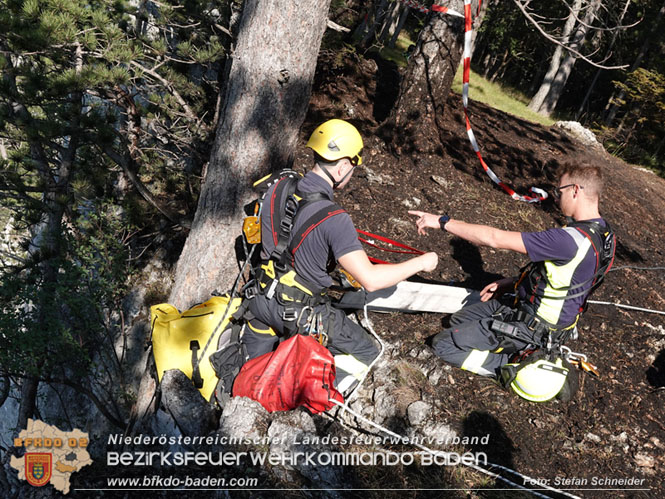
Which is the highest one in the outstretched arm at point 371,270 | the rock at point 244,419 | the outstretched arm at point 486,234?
the outstretched arm at point 486,234

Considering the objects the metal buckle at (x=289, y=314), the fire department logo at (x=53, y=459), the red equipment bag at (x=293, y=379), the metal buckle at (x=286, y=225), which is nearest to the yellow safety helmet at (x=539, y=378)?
the red equipment bag at (x=293, y=379)

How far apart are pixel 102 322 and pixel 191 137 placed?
2675 millimetres

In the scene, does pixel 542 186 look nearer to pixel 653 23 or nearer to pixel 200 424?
pixel 200 424

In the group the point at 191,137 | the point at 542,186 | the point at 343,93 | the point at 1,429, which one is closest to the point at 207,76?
the point at 191,137

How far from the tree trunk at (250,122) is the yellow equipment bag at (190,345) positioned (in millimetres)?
718

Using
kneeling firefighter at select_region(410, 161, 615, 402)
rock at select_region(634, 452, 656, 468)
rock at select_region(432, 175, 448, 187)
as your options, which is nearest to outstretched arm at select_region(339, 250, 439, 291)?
kneeling firefighter at select_region(410, 161, 615, 402)

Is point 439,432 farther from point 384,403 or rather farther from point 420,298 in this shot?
point 420,298

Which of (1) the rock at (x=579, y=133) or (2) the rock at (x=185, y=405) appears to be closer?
(2) the rock at (x=185, y=405)

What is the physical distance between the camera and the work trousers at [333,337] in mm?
3299

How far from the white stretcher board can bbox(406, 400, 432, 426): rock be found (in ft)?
3.52

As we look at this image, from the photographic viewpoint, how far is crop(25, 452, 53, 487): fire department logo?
3.32 m

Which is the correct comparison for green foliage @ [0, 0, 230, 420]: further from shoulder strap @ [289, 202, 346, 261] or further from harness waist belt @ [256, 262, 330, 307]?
shoulder strap @ [289, 202, 346, 261]

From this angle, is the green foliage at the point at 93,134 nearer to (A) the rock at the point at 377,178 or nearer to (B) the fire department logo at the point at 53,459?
(B) the fire department logo at the point at 53,459

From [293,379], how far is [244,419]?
→ 18.6 inches
